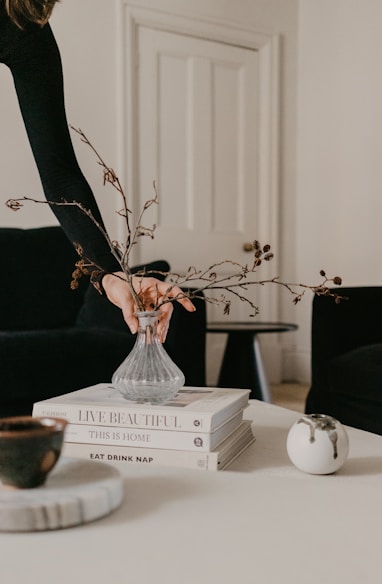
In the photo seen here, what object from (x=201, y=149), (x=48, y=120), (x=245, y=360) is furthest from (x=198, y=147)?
(x=48, y=120)

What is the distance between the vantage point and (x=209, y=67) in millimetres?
3900

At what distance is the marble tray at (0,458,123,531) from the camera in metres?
0.60

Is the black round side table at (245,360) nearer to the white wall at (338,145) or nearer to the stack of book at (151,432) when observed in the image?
the white wall at (338,145)

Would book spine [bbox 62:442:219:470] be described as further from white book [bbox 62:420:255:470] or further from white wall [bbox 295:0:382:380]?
white wall [bbox 295:0:382:380]

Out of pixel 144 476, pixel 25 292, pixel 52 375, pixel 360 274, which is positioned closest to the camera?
pixel 144 476

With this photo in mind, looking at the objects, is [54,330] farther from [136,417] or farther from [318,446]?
[318,446]

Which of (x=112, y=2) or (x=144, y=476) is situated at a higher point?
(x=112, y=2)

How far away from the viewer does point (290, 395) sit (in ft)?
12.2

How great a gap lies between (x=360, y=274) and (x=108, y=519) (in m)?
3.30

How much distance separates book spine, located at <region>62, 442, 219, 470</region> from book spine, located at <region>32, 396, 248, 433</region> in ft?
0.10

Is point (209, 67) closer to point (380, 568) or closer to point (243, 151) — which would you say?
point (243, 151)

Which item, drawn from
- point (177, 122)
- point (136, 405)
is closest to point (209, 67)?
point (177, 122)

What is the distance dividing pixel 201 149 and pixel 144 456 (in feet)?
10.5

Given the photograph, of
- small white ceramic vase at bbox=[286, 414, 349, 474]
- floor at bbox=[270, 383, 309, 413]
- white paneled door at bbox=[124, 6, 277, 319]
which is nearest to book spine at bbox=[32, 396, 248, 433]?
small white ceramic vase at bbox=[286, 414, 349, 474]
